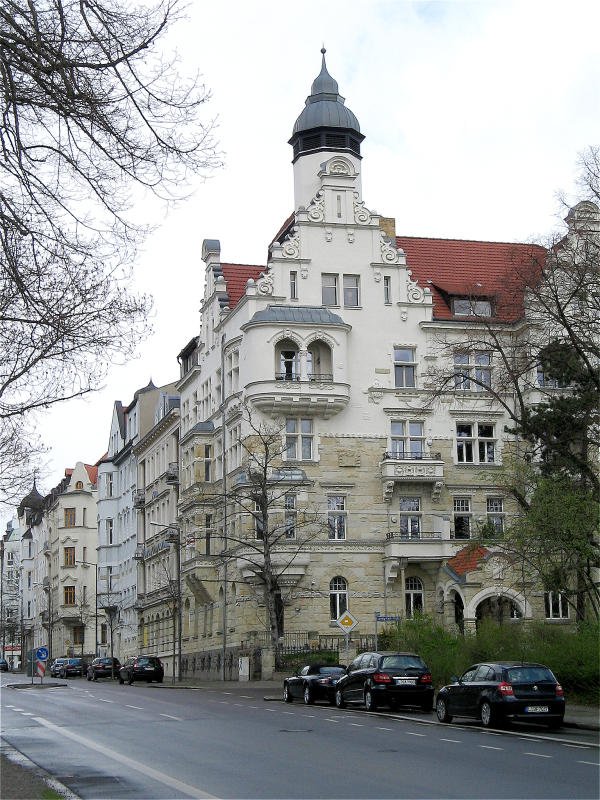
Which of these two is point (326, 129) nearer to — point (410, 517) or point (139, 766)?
point (410, 517)

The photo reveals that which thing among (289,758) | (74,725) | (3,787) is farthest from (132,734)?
(3,787)

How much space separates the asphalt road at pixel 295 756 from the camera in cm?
1518

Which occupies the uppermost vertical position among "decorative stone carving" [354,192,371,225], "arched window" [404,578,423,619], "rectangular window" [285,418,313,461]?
"decorative stone carving" [354,192,371,225]

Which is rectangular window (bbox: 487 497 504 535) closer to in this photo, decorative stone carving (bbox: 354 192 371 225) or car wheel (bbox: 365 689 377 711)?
decorative stone carving (bbox: 354 192 371 225)

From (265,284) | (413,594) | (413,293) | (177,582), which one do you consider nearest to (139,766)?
(413,594)

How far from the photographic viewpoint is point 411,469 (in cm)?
5803

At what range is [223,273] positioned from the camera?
6519 centimetres

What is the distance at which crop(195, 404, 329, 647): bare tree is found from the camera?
55188mm

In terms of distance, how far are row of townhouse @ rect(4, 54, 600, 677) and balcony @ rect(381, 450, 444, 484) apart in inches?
3.6

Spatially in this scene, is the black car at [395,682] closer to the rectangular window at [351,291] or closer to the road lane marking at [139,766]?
the road lane marking at [139,766]

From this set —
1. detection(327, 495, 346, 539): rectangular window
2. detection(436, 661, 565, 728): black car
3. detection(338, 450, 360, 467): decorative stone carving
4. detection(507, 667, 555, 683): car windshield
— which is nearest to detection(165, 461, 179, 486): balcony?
detection(327, 495, 346, 539): rectangular window

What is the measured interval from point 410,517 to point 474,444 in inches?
198

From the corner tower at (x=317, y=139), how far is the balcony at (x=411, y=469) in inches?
587

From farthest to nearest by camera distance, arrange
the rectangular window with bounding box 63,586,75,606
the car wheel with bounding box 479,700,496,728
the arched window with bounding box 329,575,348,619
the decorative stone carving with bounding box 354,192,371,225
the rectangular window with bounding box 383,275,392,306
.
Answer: the rectangular window with bounding box 63,586,75,606, the rectangular window with bounding box 383,275,392,306, the decorative stone carving with bounding box 354,192,371,225, the arched window with bounding box 329,575,348,619, the car wheel with bounding box 479,700,496,728
